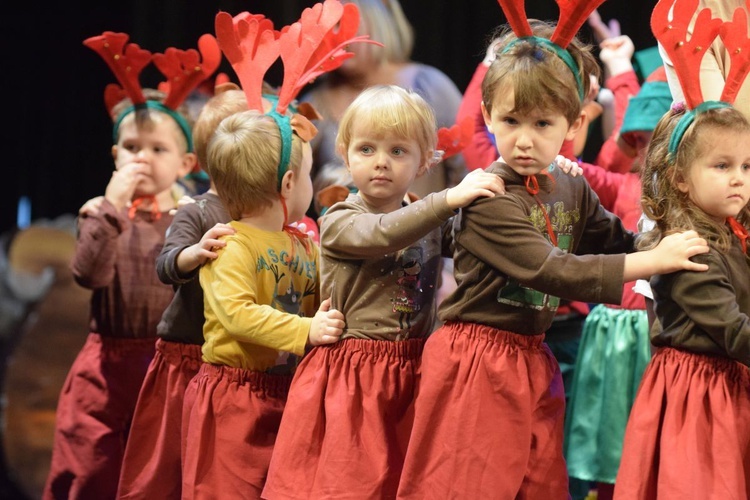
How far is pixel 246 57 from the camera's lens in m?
2.84

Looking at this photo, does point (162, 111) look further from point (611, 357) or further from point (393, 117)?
point (611, 357)

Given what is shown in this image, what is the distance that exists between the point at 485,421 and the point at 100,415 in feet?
5.30

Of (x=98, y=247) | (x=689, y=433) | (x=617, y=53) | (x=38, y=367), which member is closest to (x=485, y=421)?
(x=689, y=433)

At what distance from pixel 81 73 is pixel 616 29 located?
9.09 ft

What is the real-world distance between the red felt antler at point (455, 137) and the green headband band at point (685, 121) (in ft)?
2.67

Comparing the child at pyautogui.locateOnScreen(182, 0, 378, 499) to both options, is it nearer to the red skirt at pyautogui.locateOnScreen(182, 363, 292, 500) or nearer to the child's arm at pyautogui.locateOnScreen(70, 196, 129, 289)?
the red skirt at pyautogui.locateOnScreen(182, 363, 292, 500)

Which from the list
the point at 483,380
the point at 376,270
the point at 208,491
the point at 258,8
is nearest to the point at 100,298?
the point at 208,491

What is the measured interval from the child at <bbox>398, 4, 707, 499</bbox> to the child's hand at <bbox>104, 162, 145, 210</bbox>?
1430mm

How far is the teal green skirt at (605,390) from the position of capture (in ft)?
10.6

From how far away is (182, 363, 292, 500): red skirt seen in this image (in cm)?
262

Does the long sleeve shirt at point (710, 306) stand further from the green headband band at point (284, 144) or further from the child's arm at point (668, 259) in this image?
the green headband band at point (284, 144)

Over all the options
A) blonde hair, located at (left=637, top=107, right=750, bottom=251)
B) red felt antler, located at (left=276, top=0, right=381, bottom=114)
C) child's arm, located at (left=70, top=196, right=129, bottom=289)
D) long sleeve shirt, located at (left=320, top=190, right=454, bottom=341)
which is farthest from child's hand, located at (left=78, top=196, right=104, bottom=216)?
blonde hair, located at (left=637, top=107, right=750, bottom=251)

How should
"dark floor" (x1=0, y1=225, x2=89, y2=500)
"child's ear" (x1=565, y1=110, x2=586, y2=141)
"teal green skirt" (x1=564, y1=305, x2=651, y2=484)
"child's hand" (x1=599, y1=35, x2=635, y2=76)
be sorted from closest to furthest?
"child's ear" (x1=565, y1=110, x2=586, y2=141) → "teal green skirt" (x1=564, y1=305, x2=651, y2=484) → "child's hand" (x1=599, y1=35, x2=635, y2=76) → "dark floor" (x1=0, y1=225, x2=89, y2=500)

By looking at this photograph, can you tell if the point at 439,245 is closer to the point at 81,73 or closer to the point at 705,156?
the point at 705,156
